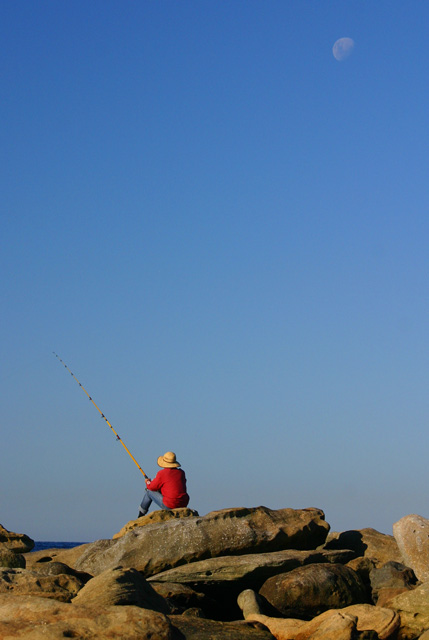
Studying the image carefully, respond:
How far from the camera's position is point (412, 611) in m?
9.55

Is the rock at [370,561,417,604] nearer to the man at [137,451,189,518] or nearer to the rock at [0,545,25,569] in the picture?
the man at [137,451,189,518]

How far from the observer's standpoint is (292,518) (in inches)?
495

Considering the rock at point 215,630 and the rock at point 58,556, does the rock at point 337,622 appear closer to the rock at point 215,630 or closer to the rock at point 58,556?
the rock at point 215,630

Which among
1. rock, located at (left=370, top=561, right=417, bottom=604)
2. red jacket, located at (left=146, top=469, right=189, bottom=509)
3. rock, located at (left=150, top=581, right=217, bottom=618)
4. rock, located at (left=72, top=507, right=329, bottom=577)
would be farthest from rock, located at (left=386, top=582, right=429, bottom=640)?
red jacket, located at (left=146, top=469, right=189, bottom=509)

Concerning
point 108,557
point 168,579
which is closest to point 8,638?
point 168,579

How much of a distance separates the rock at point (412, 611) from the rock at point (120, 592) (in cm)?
352

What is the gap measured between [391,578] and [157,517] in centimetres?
427

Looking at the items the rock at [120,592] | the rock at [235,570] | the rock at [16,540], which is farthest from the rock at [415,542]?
the rock at [16,540]

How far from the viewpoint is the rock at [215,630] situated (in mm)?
7824

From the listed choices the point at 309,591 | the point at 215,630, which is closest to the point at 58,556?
the point at 309,591

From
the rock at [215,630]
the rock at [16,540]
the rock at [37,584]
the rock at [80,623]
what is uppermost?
the rock at [16,540]

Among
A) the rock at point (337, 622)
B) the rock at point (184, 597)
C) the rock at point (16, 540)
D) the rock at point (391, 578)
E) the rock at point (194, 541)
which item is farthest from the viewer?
the rock at point (16, 540)

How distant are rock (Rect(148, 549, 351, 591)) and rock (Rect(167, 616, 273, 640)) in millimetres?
2172

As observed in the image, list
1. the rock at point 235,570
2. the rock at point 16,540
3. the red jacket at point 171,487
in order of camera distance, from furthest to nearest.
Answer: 1. the red jacket at point 171,487
2. the rock at point 16,540
3. the rock at point 235,570
